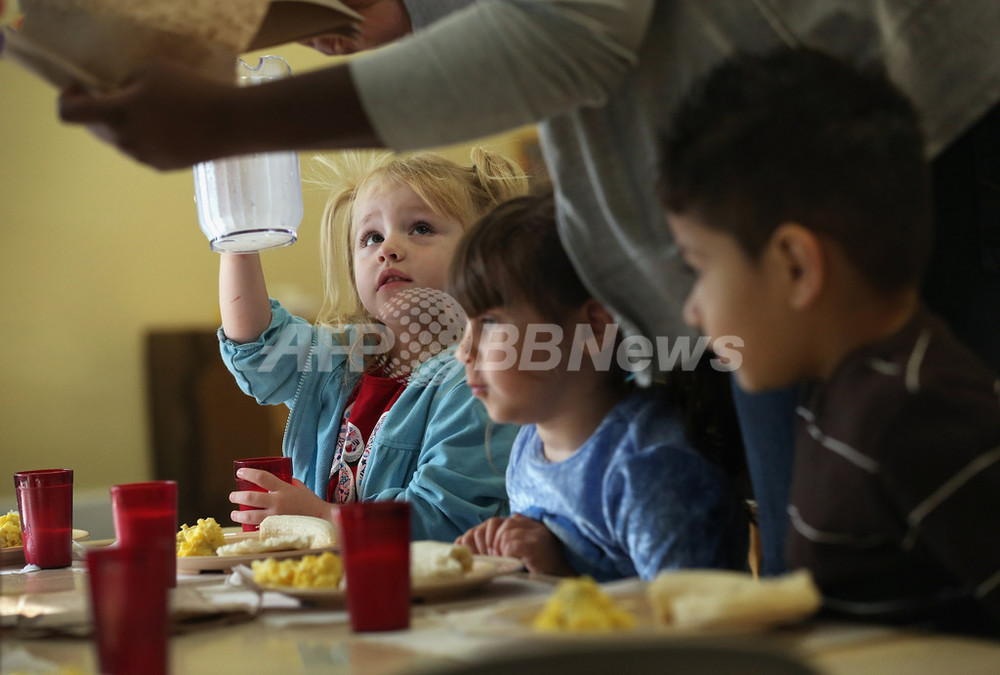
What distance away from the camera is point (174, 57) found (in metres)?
0.75

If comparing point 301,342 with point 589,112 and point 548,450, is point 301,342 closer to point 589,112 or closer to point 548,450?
point 548,450

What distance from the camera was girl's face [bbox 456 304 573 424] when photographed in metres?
1.11

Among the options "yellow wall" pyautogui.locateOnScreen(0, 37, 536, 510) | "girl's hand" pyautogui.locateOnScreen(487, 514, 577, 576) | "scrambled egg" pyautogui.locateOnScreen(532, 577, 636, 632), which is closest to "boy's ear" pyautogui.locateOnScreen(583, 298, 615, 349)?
"girl's hand" pyautogui.locateOnScreen(487, 514, 577, 576)

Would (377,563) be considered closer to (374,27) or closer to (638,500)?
(638,500)

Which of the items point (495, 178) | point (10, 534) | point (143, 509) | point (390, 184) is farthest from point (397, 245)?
point (143, 509)

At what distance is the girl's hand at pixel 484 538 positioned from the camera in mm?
1086

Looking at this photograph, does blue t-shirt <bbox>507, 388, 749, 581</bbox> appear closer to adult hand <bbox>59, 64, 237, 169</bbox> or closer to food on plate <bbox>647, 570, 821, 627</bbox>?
food on plate <bbox>647, 570, 821, 627</bbox>

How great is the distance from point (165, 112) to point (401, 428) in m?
0.94

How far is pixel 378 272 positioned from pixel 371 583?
109 centimetres

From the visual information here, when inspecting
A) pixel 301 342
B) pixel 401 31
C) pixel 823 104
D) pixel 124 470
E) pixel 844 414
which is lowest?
pixel 124 470

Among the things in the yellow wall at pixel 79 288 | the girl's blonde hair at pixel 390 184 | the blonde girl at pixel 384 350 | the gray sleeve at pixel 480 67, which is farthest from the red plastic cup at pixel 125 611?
the yellow wall at pixel 79 288

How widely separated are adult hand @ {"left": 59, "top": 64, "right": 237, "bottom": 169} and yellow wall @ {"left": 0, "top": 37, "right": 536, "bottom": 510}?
2.94m

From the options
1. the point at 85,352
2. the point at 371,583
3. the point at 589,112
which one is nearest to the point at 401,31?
the point at 589,112

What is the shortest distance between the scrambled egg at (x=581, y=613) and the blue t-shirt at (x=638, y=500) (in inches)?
13.1
